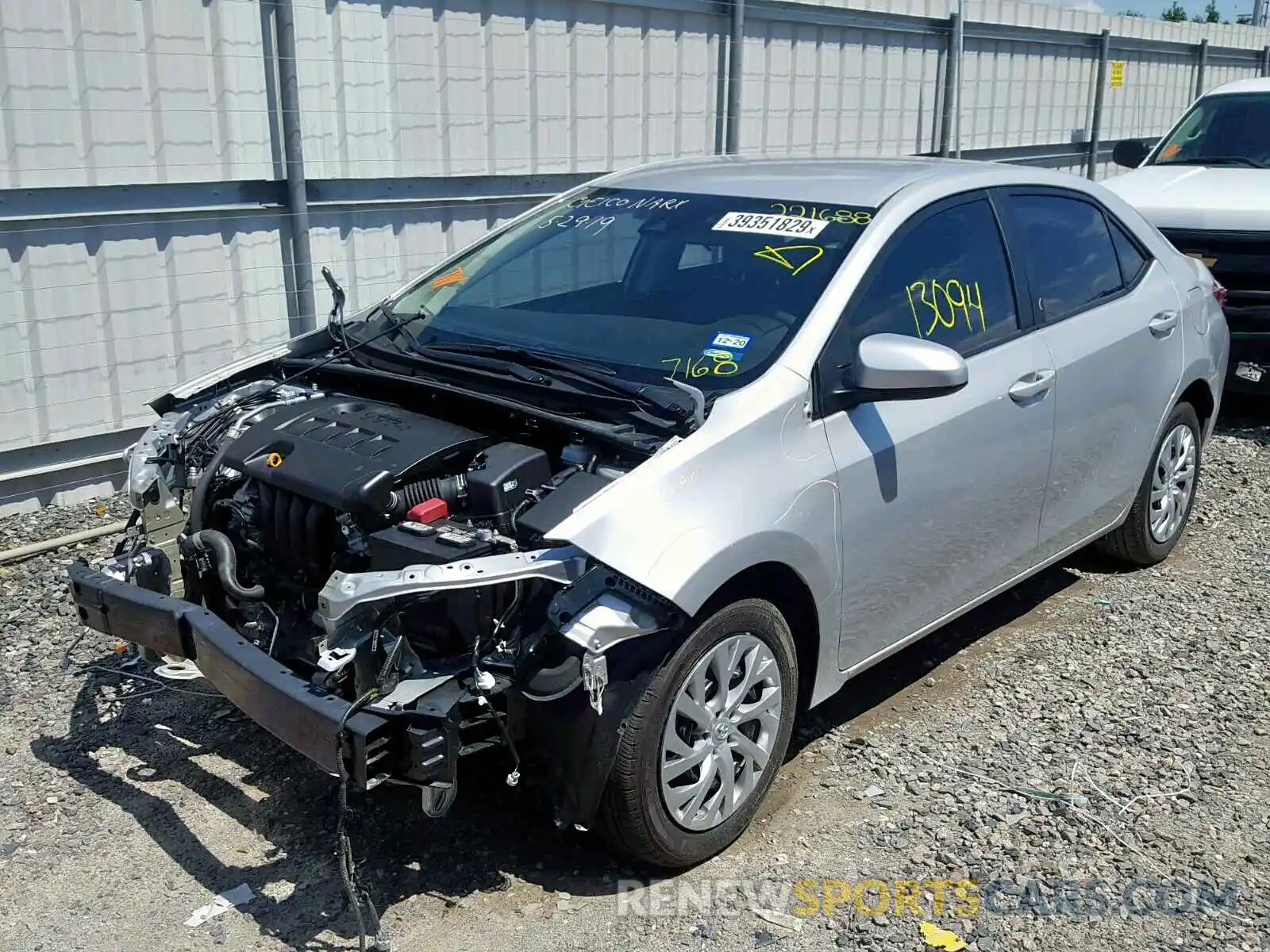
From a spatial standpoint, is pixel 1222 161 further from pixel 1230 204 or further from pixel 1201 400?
pixel 1201 400

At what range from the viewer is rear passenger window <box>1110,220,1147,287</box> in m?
5.25

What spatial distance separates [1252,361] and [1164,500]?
2915 mm

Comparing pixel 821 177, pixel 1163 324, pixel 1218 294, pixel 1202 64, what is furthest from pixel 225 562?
pixel 1202 64

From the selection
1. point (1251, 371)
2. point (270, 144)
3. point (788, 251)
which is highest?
point (270, 144)

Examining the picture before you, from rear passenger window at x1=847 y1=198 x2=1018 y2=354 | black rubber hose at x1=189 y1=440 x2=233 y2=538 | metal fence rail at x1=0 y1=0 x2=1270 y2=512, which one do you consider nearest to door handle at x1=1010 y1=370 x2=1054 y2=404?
rear passenger window at x1=847 y1=198 x2=1018 y2=354

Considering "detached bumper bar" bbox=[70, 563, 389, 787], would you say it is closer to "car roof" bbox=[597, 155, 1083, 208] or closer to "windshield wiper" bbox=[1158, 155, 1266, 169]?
"car roof" bbox=[597, 155, 1083, 208]

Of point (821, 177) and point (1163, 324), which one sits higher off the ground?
point (821, 177)

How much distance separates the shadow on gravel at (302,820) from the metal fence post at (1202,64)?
48.3ft

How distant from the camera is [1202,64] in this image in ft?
53.6

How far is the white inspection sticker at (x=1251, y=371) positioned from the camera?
7996mm

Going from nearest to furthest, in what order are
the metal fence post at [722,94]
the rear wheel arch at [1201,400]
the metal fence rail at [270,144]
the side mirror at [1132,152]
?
1. the rear wheel arch at [1201,400]
2. the metal fence rail at [270,144]
3. the metal fence post at [722,94]
4. the side mirror at [1132,152]

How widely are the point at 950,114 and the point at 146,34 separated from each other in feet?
25.6

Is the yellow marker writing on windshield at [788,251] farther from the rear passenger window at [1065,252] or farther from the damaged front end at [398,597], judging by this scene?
the rear passenger window at [1065,252]

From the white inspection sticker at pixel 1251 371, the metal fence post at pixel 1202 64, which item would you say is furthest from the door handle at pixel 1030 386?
the metal fence post at pixel 1202 64
